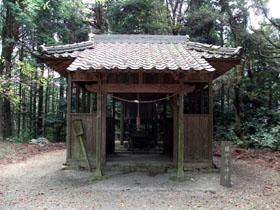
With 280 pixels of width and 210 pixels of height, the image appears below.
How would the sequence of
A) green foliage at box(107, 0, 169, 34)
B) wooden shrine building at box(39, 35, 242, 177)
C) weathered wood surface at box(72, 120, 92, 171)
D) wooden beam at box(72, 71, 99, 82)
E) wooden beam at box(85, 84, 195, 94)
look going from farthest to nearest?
green foliage at box(107, 0, 169, 34) < weathered wood surface at box(72, 120, 92, 171) < wooden beam at box(72, 71, 99, 82) < wooden beam at box(85, 84, 195, 94) < wooden shrine building at box(39, 35, 242, 177)

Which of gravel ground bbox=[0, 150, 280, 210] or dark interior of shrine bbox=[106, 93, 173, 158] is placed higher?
dark interior of shrine bbox=[106, 93, 173, 158]

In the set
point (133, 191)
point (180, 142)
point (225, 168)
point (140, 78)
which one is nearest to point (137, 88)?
point (140, 78)

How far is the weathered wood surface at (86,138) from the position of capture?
33.4 ft

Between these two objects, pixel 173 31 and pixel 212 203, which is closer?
pixel 212 203

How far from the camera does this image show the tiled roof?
863 centimetres

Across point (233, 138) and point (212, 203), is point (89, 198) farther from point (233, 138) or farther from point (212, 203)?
point (233, 138)

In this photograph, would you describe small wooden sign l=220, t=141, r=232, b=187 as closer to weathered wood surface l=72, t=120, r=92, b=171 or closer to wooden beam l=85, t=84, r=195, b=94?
wooden beam l=85, t=84, r=195, b=94

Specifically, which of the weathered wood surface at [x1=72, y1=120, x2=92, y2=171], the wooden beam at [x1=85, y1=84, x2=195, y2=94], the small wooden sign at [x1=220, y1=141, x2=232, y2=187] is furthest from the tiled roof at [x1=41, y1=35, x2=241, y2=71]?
the small wooden sign at [x1=220, y1=141, x2=232, y2=187]

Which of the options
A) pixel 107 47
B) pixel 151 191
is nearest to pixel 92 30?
pixel 107 47

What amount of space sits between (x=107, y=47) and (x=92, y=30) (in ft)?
32.8

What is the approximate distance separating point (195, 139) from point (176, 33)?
9575mm

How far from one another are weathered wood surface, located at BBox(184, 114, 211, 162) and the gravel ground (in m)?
0.59

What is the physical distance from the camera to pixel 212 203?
722 cm

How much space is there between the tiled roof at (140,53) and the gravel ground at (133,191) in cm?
266
